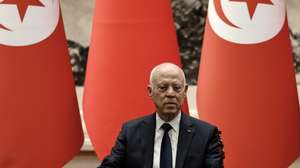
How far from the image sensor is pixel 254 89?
136 inches

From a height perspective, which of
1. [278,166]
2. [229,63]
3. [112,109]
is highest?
[229,63]

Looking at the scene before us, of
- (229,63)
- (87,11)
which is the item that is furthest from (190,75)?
(229,63)

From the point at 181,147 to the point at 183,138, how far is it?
0.03 metres

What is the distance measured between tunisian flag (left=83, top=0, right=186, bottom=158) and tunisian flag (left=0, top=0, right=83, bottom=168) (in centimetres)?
20

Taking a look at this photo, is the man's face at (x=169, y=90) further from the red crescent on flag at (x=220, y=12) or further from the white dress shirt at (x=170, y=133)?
the red crescent on flag at (x=220, y=12)

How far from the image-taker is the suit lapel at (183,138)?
2.20 metres

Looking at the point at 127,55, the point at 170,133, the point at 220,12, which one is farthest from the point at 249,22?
the point at 170,133

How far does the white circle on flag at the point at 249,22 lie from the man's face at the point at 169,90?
125cm

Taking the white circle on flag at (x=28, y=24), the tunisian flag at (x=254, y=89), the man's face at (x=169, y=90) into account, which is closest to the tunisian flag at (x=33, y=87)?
the white circle on flag at (x=28, y=24)

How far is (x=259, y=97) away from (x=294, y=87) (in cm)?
21

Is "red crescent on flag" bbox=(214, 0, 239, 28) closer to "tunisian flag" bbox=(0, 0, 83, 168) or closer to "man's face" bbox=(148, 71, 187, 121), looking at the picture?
"tunisian flag" bbox=(0, 0, 83, 168)

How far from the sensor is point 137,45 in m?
3.47

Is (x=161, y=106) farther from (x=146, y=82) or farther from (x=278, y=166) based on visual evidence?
(x=278, y=166)

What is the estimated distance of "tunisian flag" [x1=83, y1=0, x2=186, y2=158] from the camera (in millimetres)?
3469
